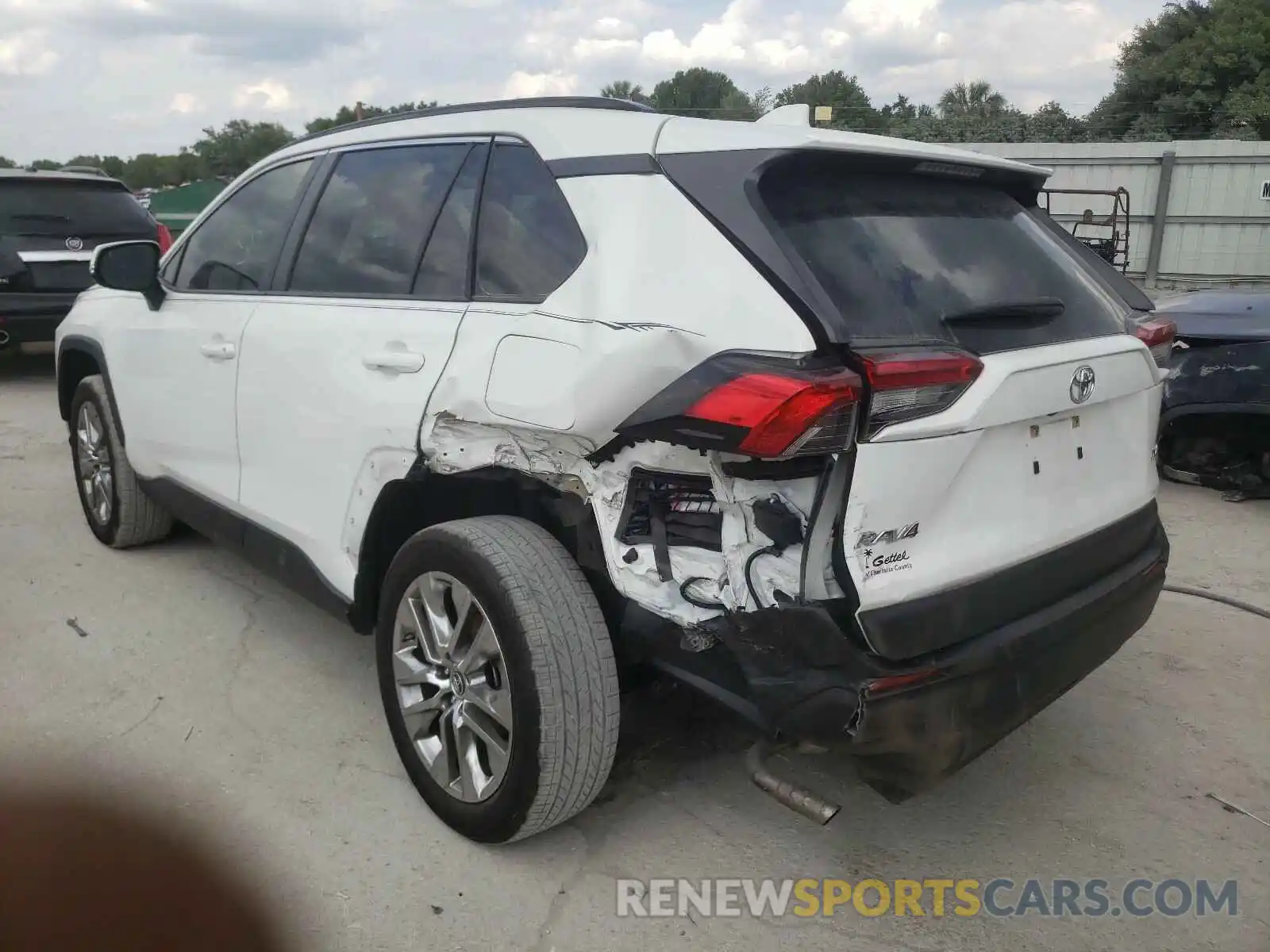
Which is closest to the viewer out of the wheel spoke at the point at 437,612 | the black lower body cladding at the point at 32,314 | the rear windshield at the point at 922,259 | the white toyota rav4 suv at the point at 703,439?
the white toyota rav4 suv at the point at 703,439

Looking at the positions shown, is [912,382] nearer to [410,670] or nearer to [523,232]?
[523,232]

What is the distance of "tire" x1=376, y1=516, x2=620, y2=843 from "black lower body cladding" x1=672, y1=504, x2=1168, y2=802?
29cm


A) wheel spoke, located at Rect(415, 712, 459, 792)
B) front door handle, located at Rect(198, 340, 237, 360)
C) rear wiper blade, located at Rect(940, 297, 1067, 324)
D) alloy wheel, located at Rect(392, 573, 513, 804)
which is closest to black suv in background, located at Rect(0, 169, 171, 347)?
front door handle, located at Rect(198, 340, 237, 360)

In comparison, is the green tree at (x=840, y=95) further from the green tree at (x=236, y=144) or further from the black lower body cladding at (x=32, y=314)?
the black lower body cladding at (x=32, y=314)

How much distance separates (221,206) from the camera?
376 cm

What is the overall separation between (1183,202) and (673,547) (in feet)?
62.6

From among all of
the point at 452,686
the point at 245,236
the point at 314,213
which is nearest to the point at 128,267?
the point at 245,236

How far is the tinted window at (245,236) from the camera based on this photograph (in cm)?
334

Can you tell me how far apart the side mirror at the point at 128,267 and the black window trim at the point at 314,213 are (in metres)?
0.81

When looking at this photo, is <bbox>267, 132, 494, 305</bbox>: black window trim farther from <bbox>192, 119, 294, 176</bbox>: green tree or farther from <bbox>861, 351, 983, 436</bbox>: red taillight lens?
<bbox>192, 119, 294, 176</bbox>: green tree

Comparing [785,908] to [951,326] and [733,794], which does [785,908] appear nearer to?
[733,794]

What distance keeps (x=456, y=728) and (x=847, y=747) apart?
3.45 ft

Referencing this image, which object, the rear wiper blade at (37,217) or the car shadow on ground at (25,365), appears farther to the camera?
the car shadow on ground at (25,365)

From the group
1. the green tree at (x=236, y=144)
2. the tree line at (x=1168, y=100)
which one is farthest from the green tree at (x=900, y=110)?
the green tree at (x=236, y=144)
